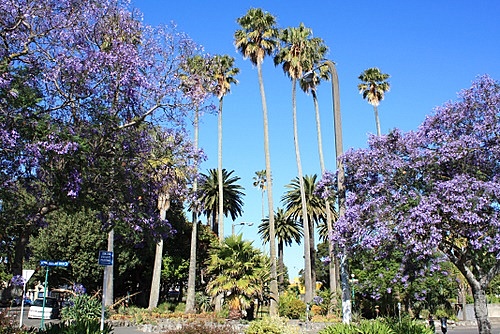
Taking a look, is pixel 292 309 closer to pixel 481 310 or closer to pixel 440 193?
pixel 481 310

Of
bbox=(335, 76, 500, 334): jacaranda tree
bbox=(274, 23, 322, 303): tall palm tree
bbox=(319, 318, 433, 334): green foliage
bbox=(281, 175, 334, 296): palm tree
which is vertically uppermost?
bbox=(274, 23, 322, 303): tall palm tree

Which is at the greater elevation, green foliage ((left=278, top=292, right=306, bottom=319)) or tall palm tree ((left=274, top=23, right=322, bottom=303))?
tall palm tree ((left=274, top=23, right=322, bottom=303))

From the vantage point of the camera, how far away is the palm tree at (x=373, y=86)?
45.3 m

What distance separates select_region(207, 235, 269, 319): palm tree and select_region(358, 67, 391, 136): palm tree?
2537 cm

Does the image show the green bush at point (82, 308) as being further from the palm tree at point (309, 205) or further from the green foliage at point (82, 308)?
the palm tree at point (309, 205)

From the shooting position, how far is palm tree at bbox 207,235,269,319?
80.2 feet

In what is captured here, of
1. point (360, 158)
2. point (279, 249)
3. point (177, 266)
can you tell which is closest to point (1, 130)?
point (360, 158)

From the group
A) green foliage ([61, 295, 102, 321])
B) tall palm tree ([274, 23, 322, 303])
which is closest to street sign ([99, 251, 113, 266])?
green foliage ([61, 295, 102, 321])

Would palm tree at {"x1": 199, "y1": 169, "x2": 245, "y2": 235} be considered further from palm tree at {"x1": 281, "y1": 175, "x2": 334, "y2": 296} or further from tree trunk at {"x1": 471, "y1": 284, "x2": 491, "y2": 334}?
tree trunk at {"x1": 471, "y1": 284, "x2": 491, "y2": 334}

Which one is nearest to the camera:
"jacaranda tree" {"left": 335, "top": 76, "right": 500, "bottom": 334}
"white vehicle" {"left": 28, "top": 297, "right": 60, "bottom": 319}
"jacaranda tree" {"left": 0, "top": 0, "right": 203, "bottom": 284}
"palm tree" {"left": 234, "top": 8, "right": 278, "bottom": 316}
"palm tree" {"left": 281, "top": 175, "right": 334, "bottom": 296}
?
"jacaranda tree" {"left": 0, "top": 0, "right": 203, "bottom": 284}

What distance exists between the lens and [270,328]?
12195 mm

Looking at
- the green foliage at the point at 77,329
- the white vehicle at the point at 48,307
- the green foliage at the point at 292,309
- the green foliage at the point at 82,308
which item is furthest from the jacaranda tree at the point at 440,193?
the white vehicle at the point at 48,307

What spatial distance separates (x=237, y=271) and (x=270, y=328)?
12460 mm

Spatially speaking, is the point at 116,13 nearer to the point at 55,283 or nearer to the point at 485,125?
the point at 485,125
